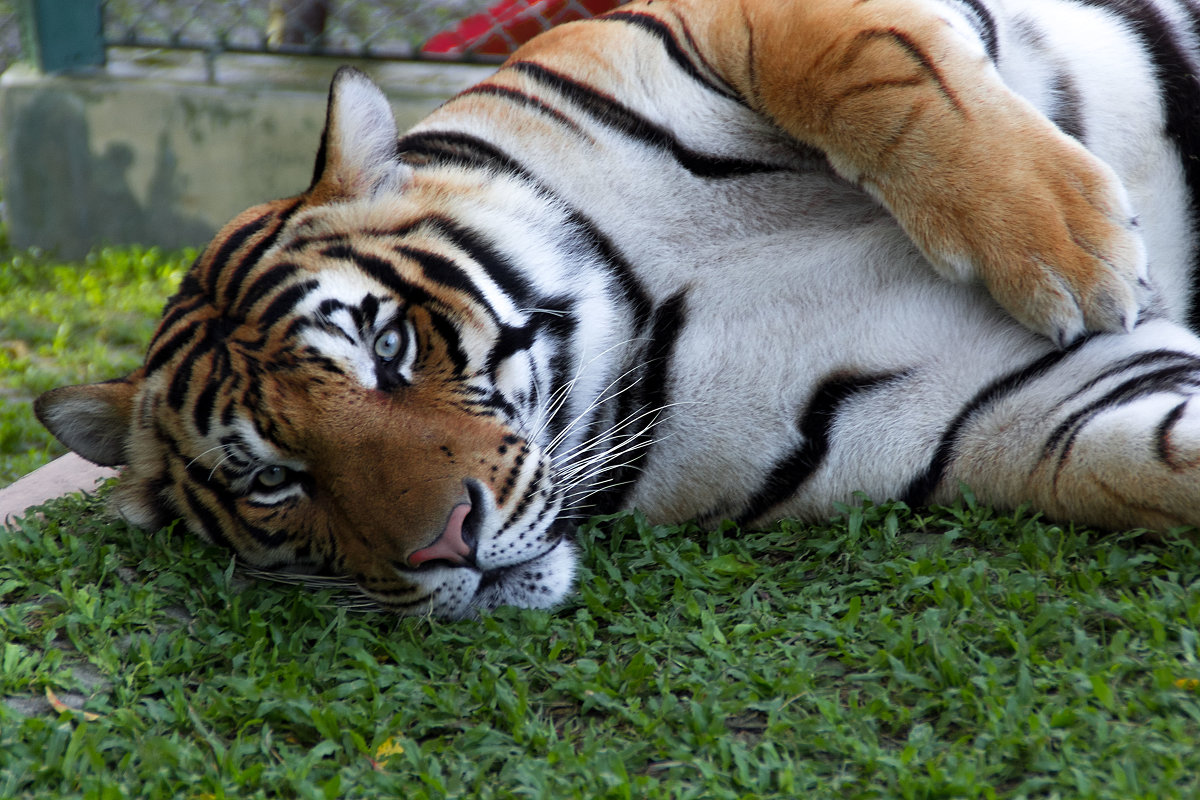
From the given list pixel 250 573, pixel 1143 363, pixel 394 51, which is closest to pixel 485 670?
pixel 250 573

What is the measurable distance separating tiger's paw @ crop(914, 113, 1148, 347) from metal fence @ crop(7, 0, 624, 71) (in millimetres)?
2870

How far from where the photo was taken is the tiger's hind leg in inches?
73.0

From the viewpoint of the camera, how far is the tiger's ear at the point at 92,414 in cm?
220

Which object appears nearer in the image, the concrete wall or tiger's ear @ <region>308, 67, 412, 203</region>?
tiger's ear @ <region>308, 67, 412, 203</region>

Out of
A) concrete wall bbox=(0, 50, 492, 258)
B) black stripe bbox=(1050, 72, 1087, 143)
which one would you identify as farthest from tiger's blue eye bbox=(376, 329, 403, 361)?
concrete wall bbox=(0, 50, 492, 258)

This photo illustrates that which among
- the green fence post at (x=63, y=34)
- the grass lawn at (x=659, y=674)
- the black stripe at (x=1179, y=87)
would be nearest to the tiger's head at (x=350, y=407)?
the grass lawn at (x=659, y=674)

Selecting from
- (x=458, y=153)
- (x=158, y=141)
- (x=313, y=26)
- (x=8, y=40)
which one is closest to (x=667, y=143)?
(x=458, y=153)

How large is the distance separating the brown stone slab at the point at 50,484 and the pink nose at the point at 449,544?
125 centimetres

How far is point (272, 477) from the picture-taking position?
6.49ft

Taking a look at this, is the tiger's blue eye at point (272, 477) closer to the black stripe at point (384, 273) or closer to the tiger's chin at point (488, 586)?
the tiger's chin at point (488, 586)

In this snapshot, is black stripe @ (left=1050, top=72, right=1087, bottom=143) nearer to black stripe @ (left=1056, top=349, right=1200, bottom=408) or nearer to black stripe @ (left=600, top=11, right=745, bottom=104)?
black stripe @ (left=1056, top=349, right=1200, bottom=408)

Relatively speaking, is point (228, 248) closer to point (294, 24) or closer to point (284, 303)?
point (284, 303)

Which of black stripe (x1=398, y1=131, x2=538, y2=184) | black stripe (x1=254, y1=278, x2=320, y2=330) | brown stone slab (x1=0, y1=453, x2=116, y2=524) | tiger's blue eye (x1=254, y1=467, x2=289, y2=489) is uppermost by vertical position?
black stripe (x1=398, y1=131, x2=538, y2=184)

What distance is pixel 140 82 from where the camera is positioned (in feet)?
16.8
